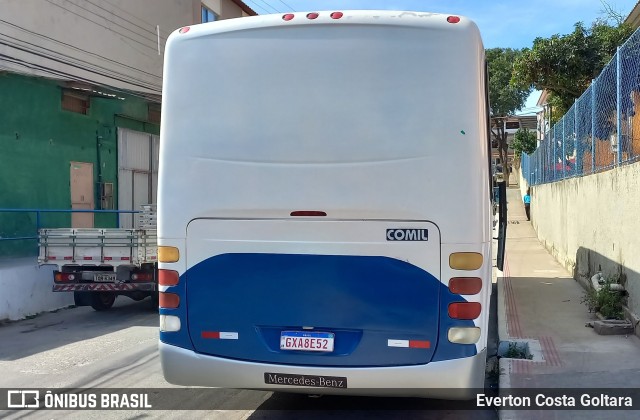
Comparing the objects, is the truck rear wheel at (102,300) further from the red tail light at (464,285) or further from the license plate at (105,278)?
the red tail light at (464,285)

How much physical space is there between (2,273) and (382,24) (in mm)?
8553

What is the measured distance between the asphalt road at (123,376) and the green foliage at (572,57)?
12815 mm

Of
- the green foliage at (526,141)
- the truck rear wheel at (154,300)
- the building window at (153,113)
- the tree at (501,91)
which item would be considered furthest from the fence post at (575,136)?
the tree at (501,91)

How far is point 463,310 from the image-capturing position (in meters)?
4.32

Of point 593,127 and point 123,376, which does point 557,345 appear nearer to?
point 593,127

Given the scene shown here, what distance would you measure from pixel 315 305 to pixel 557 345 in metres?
4.01

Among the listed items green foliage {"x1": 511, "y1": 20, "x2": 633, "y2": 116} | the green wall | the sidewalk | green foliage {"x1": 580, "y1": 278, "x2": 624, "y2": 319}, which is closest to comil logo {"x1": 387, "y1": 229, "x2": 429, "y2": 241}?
the sidewalk

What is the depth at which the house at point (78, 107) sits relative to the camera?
13289mm

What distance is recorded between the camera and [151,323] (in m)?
9.80

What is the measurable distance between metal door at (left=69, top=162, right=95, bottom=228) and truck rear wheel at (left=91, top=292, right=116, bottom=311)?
4752mm

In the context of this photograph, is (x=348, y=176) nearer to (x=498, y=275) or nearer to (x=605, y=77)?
(x=605, y=77)

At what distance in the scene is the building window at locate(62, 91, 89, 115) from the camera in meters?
15.0

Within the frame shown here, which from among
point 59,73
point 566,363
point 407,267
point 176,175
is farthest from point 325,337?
point 59,73

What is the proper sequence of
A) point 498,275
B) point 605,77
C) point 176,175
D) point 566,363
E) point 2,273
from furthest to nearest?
point 498,275 < point 2,273 < point 605,77 < point 566,363 < point 176,175
